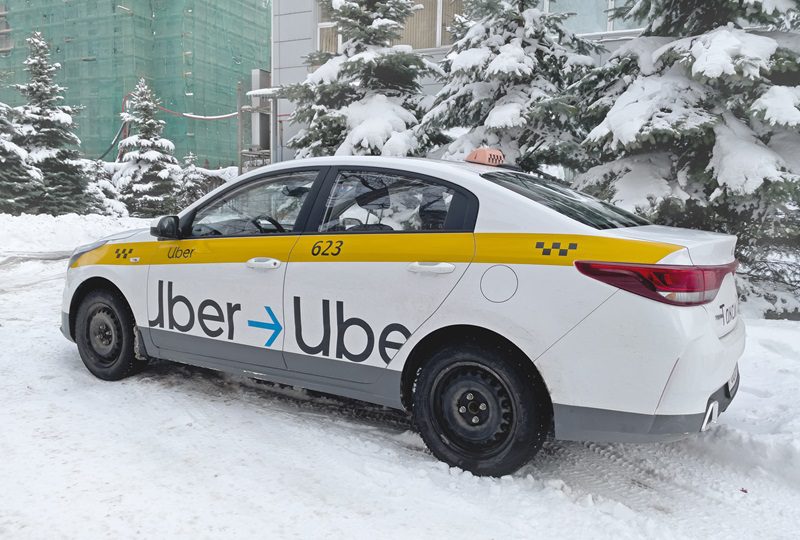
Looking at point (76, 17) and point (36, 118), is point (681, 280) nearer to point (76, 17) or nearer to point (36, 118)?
point (36, 118)

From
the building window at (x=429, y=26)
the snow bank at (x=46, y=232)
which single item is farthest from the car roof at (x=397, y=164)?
the building window at (x=429, y=26)

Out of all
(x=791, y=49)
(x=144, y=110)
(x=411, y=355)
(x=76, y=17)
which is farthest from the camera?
(x=76, y=17)

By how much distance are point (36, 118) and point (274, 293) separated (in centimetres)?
2372

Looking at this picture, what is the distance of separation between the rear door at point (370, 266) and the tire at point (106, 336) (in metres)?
1.54

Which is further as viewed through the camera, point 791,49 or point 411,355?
point 791,49

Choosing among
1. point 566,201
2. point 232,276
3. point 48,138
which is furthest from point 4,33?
point 566,201

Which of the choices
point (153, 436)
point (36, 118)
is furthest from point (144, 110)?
point (153, 436)

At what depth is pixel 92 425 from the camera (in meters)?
3.89

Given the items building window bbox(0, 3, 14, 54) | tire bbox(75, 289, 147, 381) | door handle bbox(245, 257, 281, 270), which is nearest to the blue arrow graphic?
door handle bbox(245, 257, 281, 270)

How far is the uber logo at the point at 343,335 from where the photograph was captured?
350 cm

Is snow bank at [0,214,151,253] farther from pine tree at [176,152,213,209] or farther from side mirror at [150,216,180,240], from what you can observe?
pine tree at [176,152,213,209]

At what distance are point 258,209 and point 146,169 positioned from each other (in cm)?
2608

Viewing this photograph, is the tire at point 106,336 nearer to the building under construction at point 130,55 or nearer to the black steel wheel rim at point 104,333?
the black steel wheel rim at point 104,333

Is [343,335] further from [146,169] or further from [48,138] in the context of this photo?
[146,169]
